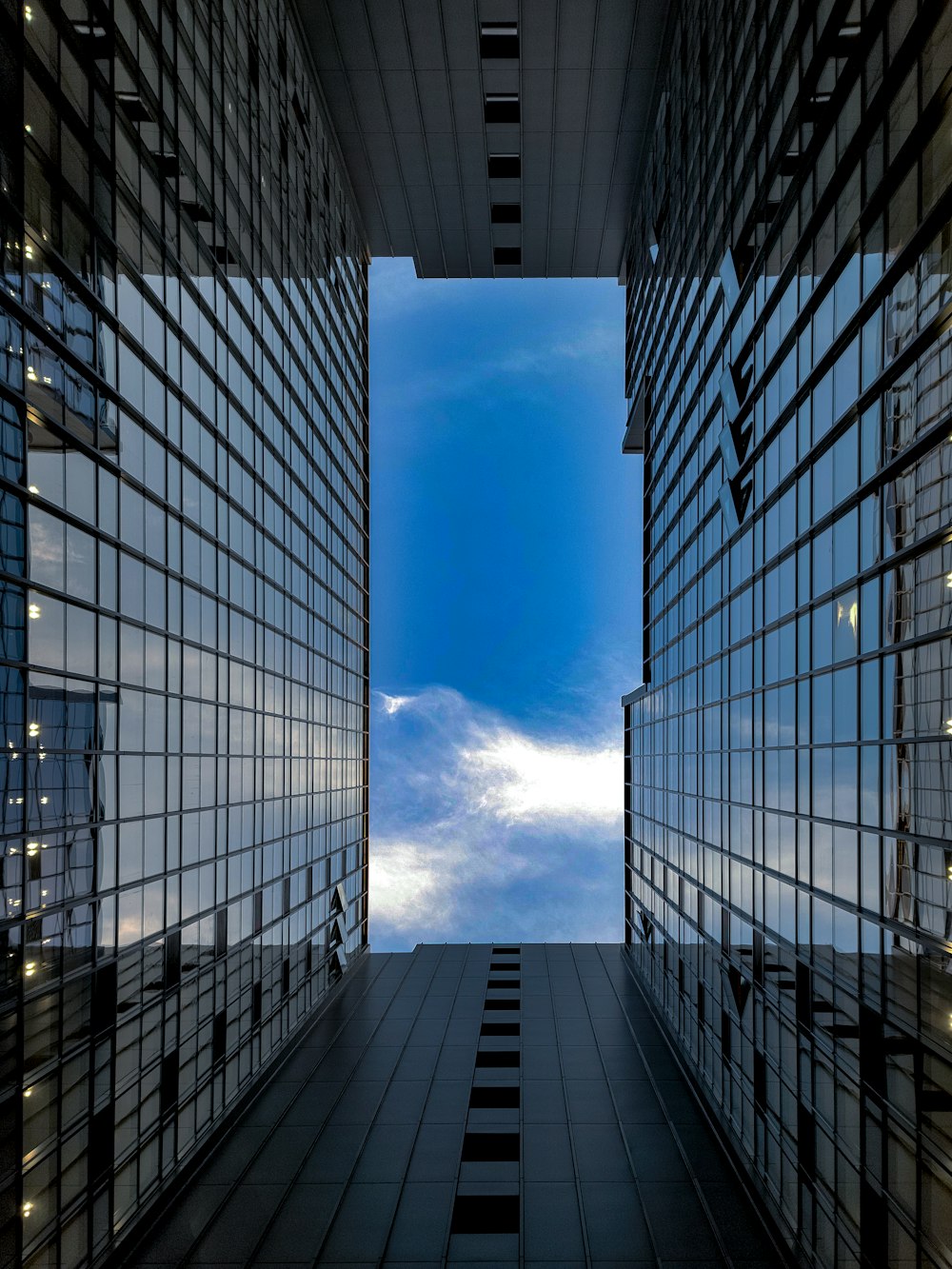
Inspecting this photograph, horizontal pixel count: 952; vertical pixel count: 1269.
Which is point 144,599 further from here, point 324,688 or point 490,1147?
point 324,688

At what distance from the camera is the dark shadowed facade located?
775 inches

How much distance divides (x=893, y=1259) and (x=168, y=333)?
1008 inches

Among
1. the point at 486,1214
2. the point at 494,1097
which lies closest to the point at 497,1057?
the point at 494,1097

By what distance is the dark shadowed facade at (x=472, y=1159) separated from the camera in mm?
19688

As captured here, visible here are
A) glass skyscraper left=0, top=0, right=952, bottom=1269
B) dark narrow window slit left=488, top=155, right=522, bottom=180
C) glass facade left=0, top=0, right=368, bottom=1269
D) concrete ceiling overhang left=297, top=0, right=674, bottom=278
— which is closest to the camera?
glass skyscraper left=0, top=0, right=952, bottom=1269

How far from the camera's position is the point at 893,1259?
1412 cm

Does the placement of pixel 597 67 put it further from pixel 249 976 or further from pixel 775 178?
pixel 249 976

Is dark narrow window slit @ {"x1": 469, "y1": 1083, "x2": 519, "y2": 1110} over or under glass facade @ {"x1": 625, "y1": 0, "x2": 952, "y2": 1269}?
under

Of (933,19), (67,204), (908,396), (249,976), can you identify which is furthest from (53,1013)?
(933,19)

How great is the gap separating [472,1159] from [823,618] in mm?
17538

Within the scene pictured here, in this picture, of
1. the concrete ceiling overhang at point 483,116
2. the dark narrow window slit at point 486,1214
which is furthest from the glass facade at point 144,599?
the dark narrow window slit at point 486,1214

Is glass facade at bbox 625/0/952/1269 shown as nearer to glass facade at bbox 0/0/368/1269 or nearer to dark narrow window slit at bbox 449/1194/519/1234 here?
dark narrow window slit at bbox 449/1194/519/1234

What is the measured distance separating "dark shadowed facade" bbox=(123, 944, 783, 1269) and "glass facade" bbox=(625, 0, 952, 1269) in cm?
205

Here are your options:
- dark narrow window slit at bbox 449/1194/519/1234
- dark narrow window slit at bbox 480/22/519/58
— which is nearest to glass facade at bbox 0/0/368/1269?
dark narrow window slit at bbox 449/1194/519/1234
